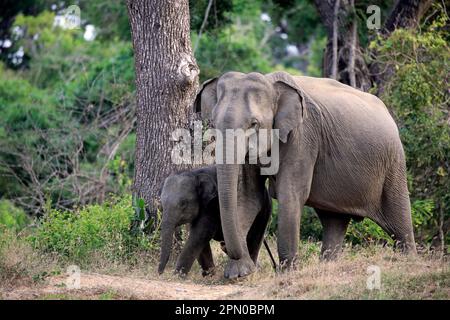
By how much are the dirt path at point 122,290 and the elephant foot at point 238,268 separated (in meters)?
0.12

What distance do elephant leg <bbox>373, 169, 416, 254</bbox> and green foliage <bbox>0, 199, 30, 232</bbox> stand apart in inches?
252

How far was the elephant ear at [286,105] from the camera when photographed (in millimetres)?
10258

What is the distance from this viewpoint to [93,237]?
11.8 m

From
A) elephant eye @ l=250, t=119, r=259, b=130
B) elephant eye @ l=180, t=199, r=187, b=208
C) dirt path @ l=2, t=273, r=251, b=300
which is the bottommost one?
dirt path @ l=2, t=273, r=251, b=300

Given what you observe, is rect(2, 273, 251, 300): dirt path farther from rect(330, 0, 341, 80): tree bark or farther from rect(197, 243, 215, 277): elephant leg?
rect(330, 0, 341, 80): tree bark

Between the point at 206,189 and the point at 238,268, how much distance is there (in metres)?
1.05

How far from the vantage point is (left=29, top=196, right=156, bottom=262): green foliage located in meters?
11.5

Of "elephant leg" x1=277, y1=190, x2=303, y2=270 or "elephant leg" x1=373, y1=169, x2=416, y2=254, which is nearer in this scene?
"elephant leg" x1=277, y1=190, x2=303, y2=270

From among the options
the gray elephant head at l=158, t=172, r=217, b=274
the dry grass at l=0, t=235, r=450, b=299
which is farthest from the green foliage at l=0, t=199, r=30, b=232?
the gray elephant head at l=158, t=172, r=217, b=274

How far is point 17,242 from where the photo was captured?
11.5 meters

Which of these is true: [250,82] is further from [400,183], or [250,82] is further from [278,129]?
[400,183]

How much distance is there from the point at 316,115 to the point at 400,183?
1.60m

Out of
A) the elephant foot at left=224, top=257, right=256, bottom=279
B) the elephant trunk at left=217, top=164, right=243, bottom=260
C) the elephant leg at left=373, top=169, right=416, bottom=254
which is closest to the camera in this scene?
the elephant trunk at left=217, top=164, right=243, bottom=260
